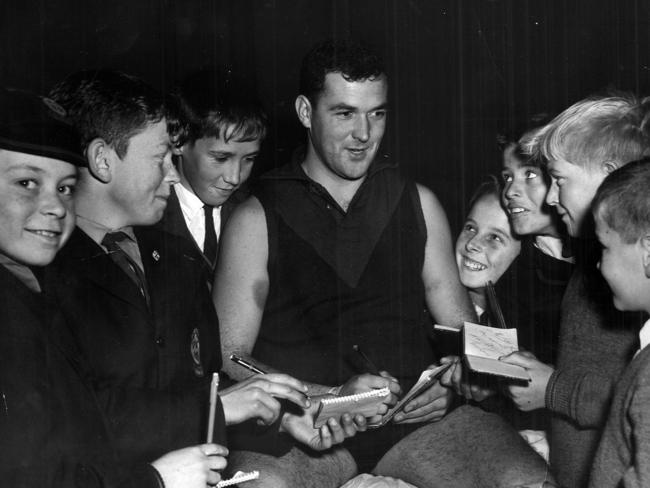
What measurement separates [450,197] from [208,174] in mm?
1484

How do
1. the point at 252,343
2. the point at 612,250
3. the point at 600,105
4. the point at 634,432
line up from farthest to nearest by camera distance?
the point at 252,343 → the point at 600,105 → the point at 612,250 → the point at 634,432

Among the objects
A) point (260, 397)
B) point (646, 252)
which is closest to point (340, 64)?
point (260, 397)

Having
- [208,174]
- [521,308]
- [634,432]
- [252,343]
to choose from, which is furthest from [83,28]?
[634,432]

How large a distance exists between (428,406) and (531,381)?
463 mm

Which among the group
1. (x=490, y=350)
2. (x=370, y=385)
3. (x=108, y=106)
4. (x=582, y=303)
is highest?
(x=108, y=106)

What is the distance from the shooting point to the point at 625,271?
190 centimetres

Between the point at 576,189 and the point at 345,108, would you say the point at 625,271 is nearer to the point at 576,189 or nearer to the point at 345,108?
the point at 576,189

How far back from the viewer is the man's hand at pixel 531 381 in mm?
2289

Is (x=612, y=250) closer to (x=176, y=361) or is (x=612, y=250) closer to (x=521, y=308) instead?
(x=521, y=308)

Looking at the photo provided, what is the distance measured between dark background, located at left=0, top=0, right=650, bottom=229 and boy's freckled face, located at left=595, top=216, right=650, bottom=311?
73.4 inches

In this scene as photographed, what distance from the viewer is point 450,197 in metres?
3.96

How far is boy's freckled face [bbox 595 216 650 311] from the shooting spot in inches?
74.0

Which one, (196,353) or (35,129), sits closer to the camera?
(35,129)

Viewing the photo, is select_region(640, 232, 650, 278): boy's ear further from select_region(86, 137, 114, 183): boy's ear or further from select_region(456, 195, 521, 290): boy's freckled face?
select_region(86, 137, 114, 183): boy's ear
